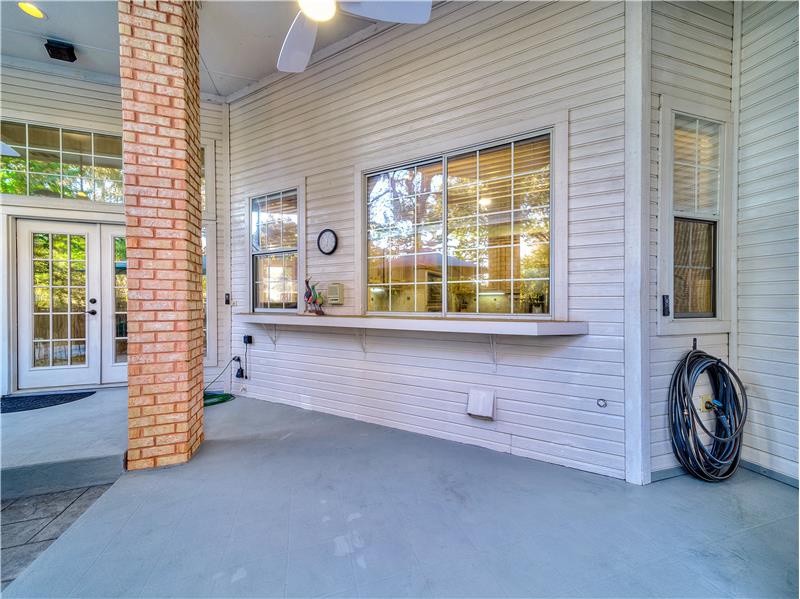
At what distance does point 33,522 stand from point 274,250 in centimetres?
327

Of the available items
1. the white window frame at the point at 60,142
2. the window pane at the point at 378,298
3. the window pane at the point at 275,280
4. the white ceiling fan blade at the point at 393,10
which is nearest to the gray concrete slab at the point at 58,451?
the window pane at the point at 275,280

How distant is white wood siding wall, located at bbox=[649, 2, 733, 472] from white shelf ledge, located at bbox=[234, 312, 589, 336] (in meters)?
0.64

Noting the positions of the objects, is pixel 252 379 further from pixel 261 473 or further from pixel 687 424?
pixel 687 424

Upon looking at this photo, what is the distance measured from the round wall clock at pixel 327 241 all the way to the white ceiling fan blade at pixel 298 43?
5.46ft

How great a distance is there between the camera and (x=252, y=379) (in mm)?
4867

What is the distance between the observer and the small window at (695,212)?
9.15 ft

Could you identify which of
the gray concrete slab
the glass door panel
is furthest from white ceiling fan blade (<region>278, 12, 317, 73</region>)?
the glass door panel

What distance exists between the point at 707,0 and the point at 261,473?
16.1 feet

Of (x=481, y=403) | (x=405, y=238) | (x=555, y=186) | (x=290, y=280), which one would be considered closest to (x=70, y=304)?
(x=290, y=280)

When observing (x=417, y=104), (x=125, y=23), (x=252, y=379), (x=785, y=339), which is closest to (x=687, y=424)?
(x=785, y=339)

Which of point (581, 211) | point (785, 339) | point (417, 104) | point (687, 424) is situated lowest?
point (687, 424)

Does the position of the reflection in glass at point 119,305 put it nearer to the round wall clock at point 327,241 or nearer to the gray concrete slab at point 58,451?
the gray concrete slab at point 58,451

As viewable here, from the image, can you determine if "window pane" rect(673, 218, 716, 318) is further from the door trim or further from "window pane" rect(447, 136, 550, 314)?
A: the door trim

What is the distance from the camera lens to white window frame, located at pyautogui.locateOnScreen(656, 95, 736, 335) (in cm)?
267
